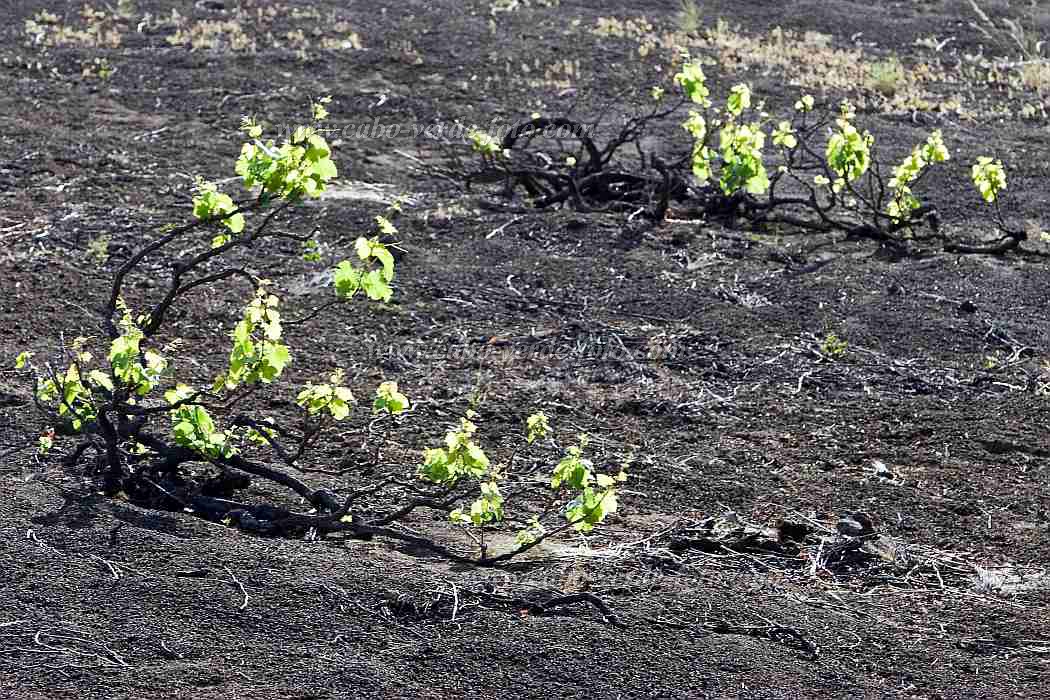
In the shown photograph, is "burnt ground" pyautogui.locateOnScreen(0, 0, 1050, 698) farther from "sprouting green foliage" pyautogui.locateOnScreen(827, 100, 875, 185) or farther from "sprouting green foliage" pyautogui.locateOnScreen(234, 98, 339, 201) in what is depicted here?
"sprouting green foliage" pyautogui.locateOnScreen(234, 98, 339, 201)

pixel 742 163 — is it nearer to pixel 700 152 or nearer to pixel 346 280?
pixel 700 152

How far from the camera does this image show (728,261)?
7.12 metres

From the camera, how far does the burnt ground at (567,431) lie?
349 centimetres

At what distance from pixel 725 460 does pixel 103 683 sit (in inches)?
98.5

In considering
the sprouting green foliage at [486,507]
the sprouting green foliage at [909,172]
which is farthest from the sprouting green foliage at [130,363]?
the sprouting green foliage at [909,172]

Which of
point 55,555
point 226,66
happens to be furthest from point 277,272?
point 226,66

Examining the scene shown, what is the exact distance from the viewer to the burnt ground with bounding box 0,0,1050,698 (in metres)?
3.49

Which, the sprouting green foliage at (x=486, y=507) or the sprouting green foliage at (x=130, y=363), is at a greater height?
the sprouting green foliage at (x=130, y=363)

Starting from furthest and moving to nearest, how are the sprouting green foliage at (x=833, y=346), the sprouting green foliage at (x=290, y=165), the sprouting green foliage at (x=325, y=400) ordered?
the sprouting green foliage at (x=833, y=346), the sprouting green foliage at (x=325, y=400), the sprouting green foliage at (x=290, y=165)

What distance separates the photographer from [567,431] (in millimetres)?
5266

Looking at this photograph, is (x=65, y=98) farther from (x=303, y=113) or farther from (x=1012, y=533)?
(x=1012, y=533)

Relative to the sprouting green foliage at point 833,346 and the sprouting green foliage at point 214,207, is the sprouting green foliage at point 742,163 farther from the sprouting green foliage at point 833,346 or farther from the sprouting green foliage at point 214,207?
the sprouting green foliage at point 214,207

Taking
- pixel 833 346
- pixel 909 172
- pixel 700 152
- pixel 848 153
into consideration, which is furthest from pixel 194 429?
pixel 909 172

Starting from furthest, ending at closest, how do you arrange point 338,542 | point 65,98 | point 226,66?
1. point 226,66
2. point 65,98
3. point 338,542
